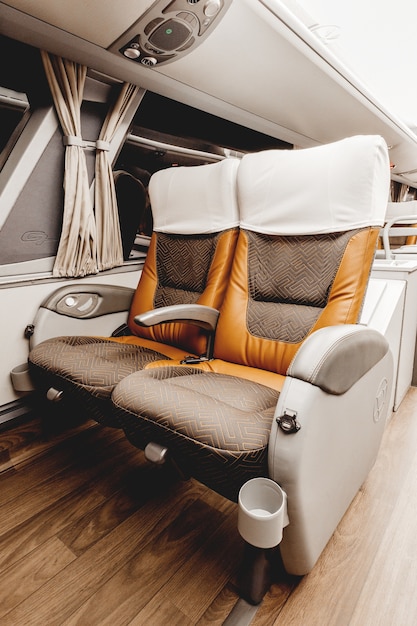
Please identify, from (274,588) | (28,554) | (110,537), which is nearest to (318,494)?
(274,588)

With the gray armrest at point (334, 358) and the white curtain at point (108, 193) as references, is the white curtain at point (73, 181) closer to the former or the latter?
the white curtain at point (108, 193)

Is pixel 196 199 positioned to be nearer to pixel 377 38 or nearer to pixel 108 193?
pixel 108 193

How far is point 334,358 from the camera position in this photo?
945 mm

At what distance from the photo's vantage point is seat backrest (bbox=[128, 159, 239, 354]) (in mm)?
1735

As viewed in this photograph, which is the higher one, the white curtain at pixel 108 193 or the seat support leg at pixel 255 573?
the white curtain at pixel 108 193

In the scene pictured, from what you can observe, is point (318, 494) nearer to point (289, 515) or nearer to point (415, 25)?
point (289, 515)

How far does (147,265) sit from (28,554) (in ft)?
4.52

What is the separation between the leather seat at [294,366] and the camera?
92cm

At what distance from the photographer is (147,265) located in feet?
6.63

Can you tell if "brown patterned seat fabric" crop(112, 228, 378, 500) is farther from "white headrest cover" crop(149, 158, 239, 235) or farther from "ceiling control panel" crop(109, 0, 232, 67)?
"ceiling control panel" crop(109, 0, 232, 67)

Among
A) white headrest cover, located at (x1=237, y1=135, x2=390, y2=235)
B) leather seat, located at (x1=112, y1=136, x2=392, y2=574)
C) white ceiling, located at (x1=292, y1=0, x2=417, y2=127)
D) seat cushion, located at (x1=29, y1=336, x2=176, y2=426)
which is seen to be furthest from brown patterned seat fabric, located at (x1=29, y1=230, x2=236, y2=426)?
white ceiling, located at (x1=292, y1=0, x2=417, y2=127)

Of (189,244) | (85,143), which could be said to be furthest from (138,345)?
(85,143)

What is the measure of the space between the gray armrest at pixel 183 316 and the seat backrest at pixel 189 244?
0.08 m

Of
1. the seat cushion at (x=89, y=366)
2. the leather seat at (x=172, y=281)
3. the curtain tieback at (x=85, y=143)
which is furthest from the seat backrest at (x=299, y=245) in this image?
the curtain tieback at (x=85, y=143)
